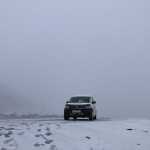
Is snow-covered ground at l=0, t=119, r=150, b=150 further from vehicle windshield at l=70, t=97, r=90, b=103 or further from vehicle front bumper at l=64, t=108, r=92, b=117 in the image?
vehicle windshield at l=70, t=97, r=90, b=103

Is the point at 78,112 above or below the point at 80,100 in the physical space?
below

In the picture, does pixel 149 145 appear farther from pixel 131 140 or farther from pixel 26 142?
pixel 26 142

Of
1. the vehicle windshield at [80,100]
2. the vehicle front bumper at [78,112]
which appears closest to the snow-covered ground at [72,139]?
the vehicle front bumper at [78,112]

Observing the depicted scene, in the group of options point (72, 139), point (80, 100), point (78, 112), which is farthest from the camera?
point (80, 100)

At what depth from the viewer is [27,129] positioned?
17938 mm

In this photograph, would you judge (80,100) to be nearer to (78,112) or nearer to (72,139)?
(78,112)

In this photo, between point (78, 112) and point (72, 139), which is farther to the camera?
point (78, 112)

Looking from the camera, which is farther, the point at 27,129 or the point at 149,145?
the point at 27,129

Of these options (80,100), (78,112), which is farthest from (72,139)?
(80,100)

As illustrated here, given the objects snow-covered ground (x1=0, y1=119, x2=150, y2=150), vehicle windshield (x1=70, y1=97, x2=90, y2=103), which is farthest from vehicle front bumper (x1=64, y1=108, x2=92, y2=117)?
snow-covered ground (x1=0, y1=119, x2=150, y2=150)

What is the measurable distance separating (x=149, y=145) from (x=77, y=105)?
16.5 metres

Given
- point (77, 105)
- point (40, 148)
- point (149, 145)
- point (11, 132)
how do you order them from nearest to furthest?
point (40, 148), point (149, 145), point (11, 132), point (77, 105)

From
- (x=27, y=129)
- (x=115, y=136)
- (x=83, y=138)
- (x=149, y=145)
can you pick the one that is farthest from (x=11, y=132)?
(x=149, y=145)

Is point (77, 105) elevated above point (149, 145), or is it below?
above
